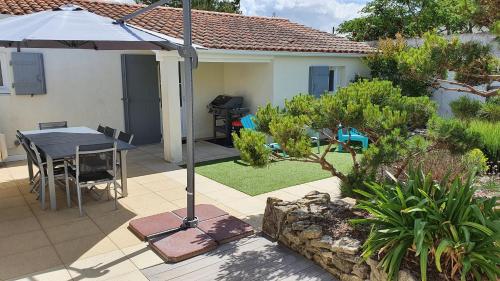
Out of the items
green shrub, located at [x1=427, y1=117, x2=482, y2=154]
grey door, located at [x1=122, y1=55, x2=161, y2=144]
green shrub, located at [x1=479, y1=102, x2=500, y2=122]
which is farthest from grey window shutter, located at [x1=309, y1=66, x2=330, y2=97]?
green shrub, located at [x1=427, y1=117, x2=482, y2=154]

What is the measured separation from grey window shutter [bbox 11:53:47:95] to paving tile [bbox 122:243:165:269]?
689 centimetres

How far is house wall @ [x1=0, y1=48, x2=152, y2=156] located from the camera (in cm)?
1011

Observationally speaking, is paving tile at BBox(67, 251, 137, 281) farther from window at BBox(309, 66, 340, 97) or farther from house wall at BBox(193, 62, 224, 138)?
window at BBox(309, 66, 340, 97)

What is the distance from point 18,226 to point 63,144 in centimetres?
162

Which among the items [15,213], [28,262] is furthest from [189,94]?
[15,213]

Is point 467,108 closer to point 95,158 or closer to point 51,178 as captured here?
point 95,158

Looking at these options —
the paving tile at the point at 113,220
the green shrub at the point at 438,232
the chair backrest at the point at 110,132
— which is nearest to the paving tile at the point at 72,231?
the paving tile at the point at 113,220

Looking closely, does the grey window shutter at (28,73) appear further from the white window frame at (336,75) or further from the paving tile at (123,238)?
the white window frame at (336,75)

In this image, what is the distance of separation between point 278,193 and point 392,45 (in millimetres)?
8969

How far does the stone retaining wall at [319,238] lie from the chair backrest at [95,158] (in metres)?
2.84

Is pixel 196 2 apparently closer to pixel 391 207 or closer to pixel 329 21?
pixel 329 21

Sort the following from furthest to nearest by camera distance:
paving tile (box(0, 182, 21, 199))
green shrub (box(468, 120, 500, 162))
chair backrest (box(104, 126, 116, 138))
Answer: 1. green shrub (box(468, 120, 500, 162))
2. chair backrest (box(104, 126, 116, 138))
3. paving tile (box(0, 182, 21, 199))

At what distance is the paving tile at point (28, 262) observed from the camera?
4605mm

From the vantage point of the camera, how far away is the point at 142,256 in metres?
A: 5.01
